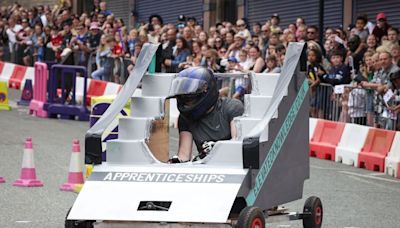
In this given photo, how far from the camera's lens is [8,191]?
533 inches

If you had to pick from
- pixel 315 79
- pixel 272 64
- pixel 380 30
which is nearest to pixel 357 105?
pixel 315 79

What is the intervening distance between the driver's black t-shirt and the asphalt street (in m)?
1.72

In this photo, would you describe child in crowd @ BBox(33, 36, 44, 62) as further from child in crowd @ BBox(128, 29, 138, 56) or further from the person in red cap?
the person in red cap

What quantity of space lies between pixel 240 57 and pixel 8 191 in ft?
31.0

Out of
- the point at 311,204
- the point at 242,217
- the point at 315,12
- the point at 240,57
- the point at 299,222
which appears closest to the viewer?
the point at 242,217

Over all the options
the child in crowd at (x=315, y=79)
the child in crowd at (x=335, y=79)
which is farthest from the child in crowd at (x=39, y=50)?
the child in crowd at (x=335, y=79)

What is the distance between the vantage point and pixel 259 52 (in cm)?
2183

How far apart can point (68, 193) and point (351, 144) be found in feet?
19.9

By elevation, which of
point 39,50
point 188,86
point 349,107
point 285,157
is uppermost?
point 188,86

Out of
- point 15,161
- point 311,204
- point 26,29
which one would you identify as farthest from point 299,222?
point 26,29

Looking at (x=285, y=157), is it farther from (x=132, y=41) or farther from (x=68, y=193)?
(x=132, y=41)

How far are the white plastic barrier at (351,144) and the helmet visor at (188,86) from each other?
824cm

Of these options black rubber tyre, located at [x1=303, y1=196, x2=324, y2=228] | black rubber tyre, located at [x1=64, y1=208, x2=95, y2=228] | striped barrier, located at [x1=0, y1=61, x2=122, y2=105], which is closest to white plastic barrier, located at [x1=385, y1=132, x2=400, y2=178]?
black rubber tyre, located at [x1=303, y1=196, x2=324, y2=228]

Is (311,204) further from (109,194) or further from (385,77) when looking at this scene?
(385,77)
